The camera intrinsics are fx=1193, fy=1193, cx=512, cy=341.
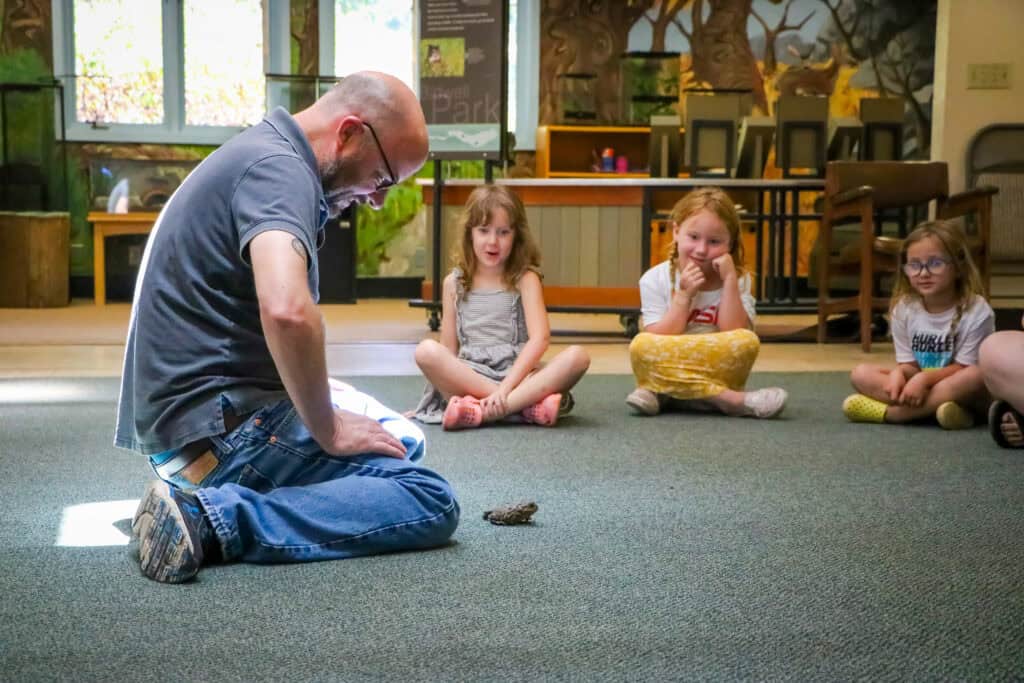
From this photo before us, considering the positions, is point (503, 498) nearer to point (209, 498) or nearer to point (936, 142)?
point (209, 498)

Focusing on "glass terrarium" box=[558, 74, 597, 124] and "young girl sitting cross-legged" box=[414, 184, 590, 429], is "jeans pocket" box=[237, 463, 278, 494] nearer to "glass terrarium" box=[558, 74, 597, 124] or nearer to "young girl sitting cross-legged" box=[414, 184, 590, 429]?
"young girl sitting cross-legged" box=[414, 184, 590, 429]

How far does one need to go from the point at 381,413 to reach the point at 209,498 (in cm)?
42

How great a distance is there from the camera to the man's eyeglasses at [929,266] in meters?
3.17

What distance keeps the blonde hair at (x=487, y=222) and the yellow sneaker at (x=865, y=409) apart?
950 millimetres

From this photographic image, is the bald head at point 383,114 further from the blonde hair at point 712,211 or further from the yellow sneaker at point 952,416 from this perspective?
the yellow sneaker at point 952,416

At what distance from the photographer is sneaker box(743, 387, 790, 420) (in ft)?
10.9

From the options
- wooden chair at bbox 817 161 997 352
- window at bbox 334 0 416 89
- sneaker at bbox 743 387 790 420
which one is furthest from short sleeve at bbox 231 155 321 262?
window at bbox 334 0 416 89

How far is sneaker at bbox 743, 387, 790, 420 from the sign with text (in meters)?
2.90

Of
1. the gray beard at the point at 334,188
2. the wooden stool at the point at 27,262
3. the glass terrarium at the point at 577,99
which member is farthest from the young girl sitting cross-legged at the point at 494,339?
the glass terrarium at the point at 577,99

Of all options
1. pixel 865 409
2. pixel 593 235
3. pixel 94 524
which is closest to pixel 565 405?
pixel 865 409

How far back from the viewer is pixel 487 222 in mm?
3168

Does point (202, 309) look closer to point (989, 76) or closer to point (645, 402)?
point (645, 402)

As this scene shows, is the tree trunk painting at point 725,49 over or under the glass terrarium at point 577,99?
over

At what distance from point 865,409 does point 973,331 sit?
1.15ft
